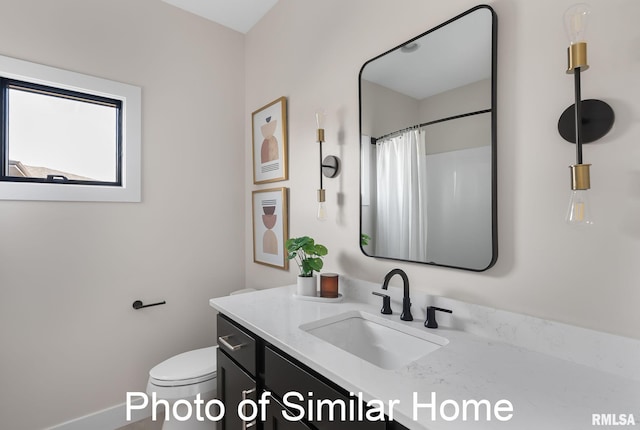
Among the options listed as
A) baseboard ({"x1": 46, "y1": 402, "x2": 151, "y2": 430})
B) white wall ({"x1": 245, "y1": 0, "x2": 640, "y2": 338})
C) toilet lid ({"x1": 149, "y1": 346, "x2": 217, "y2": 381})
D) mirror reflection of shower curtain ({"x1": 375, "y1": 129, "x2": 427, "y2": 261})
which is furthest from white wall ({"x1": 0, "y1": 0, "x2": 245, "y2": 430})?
mirror reflection of shower curtain ({"x1": 375, "y1": 129, "x2": 427, "y2": 261})

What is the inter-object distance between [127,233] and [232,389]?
1226 millimetres

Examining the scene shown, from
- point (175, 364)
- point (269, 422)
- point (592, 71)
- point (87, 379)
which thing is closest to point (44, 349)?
point (87, 379)

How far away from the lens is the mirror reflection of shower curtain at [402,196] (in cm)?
131

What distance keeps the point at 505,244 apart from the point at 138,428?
229 cm

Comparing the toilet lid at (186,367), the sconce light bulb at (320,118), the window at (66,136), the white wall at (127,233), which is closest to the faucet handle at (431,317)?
the sconce light bulb at (320,118)

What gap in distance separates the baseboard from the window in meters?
1.27

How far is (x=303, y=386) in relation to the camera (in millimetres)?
947

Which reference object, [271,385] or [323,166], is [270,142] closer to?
[323,166]

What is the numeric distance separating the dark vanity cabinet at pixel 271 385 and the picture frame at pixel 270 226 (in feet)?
2.32

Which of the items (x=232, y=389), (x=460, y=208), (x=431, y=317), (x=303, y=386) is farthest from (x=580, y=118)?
(x=232, y=389)

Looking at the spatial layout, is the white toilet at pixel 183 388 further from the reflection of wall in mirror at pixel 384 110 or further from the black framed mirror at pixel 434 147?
the reflection of wall in mirror at pixel 384 110

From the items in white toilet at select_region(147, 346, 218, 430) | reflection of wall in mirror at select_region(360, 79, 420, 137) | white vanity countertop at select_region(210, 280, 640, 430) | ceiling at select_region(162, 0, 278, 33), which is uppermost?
ceiling at select_region(162, 0, 278, 33)

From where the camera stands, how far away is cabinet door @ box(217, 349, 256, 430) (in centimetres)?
123

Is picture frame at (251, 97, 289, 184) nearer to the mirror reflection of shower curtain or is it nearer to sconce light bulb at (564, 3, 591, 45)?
the mirror reflection of shower curtain
